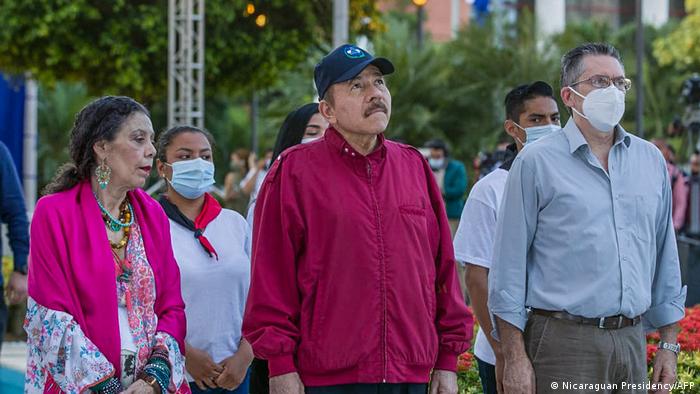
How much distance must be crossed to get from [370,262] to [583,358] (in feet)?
2.96

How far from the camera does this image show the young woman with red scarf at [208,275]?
5.59 m

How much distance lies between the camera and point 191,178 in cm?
582

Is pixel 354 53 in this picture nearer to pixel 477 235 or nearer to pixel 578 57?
pixel 578 57

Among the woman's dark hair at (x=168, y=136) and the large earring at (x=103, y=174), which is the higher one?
the woman's dark hair at (x=168, y=136)

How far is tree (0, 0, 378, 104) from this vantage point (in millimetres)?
15875

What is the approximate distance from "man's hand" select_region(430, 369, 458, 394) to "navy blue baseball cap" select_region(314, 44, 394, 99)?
114 centimetres

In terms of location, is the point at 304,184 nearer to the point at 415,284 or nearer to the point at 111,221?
the point at 415,284

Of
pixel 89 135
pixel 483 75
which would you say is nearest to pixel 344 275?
pixel 89 135

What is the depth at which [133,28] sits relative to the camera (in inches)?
639

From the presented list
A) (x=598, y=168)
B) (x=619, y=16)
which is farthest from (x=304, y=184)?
(x=619, y=16)

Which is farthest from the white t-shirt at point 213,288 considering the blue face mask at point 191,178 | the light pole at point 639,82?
the light pole at point 639,82

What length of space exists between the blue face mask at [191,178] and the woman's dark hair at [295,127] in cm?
51

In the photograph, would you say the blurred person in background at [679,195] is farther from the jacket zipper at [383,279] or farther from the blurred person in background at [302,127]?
the jacket zipper at [383,279]

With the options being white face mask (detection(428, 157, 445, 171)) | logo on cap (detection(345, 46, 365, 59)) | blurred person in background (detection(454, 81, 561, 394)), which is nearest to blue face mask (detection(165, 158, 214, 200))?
blurred person in background (detection(454, 81, 561, 394))
